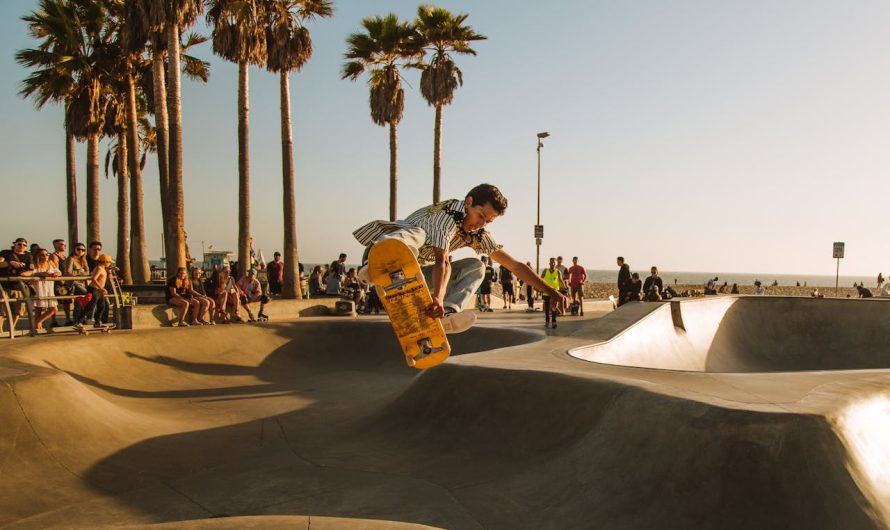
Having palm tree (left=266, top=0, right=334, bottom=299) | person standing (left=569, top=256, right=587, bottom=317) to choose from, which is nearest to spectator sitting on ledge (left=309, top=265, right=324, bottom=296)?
palm tree (left=266, top=0, right=334, bottom=299)

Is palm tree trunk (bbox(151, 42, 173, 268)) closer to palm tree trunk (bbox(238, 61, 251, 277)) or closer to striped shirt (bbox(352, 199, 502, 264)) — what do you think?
palm tree trunk (bbox(238, 61, 251, 277))

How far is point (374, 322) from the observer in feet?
41.7

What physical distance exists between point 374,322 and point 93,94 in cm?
1618

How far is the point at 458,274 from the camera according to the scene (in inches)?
230

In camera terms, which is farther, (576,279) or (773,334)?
(576,279)

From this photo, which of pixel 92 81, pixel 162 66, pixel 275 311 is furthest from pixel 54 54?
pixel 275 311

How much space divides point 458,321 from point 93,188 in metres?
23.2

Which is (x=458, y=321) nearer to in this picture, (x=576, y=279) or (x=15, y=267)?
(x=15, y=267)

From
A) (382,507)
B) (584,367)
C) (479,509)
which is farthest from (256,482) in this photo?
(584,367)

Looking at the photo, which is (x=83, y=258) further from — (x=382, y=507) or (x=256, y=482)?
(x=382, y=507)

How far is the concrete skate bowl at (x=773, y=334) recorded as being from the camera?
36.5ft

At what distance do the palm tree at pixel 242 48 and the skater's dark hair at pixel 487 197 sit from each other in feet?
46.0

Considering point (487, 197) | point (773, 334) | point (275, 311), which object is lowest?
point (773, 334)

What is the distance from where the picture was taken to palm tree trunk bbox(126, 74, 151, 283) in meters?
19.0
